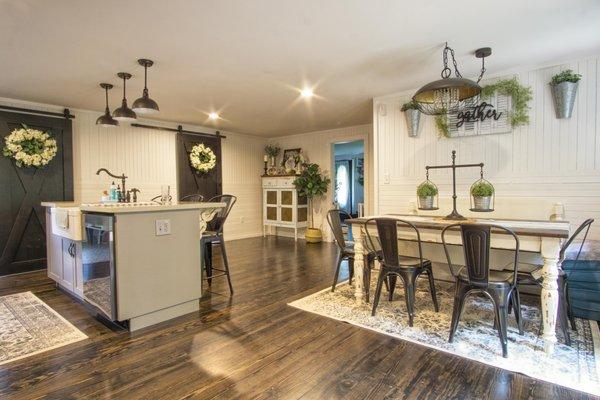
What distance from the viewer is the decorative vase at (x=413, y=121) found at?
4.16 metres

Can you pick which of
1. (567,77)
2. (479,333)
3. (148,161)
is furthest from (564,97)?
(148,161)

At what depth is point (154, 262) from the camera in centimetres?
274

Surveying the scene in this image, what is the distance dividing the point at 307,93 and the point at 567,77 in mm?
2733

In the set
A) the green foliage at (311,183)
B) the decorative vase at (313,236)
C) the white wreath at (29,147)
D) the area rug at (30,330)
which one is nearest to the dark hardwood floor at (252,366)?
the area rug at (30,330)

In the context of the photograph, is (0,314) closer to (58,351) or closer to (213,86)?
(58,351)

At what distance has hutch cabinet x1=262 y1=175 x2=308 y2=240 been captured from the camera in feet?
23.3

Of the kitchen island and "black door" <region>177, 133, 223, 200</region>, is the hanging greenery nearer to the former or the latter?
the kitchen island

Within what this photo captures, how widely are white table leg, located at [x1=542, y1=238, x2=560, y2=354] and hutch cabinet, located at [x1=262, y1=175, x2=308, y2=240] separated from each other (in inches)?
202

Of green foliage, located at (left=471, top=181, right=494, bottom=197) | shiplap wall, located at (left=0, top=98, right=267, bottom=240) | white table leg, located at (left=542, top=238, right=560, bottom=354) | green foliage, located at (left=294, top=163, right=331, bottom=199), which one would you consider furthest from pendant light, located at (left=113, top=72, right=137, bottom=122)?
white table leg, located at (left=542, top=238, right=560, bottom=354)

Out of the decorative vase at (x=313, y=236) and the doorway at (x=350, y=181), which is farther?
the doorway at (x=350, y=181)

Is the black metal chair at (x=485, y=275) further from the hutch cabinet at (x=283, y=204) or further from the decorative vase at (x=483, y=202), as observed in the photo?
the hutch cabinet at (x=283, y=204)

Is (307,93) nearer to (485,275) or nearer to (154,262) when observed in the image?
(154,262)

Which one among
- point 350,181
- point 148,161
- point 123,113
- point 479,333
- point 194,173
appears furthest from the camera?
point 350,181

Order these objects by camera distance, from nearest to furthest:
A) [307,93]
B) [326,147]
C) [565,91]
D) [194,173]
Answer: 1. [565,91]
2. [307,93]
3. [194,173]
4. [326,147]
